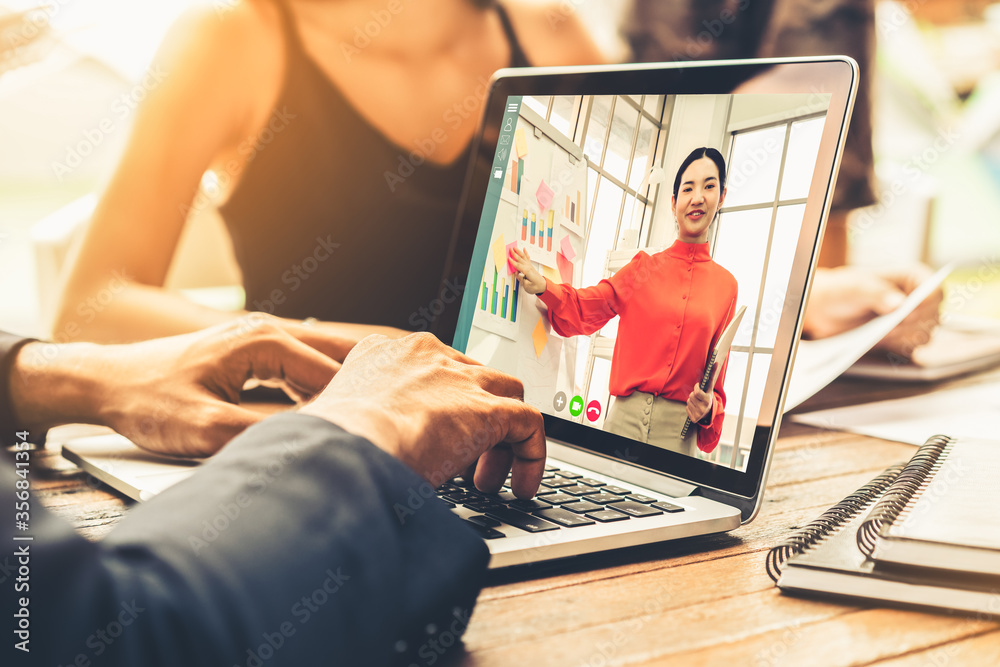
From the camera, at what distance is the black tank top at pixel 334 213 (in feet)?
4.63

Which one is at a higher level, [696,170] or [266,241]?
[696,170]

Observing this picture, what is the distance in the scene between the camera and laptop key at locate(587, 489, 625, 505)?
54 centimetres

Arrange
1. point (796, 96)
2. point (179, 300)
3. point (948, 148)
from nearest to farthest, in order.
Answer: point (796, 96) < point (179, 300) < point (948, 148)

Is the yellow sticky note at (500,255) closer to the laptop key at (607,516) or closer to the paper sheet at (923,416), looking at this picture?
the laptop key at (607,516)

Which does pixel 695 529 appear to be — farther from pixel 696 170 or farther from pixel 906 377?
pixel 906 377

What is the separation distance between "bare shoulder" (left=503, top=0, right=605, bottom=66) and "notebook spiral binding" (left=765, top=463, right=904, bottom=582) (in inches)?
46.4

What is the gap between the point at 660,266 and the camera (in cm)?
58

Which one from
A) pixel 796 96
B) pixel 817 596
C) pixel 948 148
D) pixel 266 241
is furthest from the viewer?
pixel 266 241

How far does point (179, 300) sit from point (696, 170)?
89 centimetres

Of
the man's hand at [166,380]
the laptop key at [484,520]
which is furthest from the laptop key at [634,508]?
the man's hand at [166,380]

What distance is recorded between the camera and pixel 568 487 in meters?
0.58

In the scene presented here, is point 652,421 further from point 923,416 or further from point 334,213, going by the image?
point 334,213

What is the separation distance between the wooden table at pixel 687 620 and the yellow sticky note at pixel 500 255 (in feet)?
1.08

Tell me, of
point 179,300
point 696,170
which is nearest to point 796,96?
point 696,170
